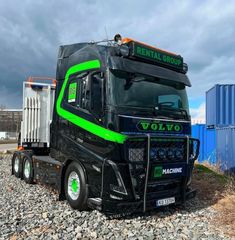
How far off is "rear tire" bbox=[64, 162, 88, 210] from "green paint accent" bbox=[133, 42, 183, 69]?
2.36 metres

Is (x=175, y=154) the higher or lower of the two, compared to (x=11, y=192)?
higher

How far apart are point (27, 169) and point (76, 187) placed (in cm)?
340

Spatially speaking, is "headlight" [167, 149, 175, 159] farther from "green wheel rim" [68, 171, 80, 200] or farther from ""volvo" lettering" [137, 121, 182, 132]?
"green wheel rim" [68, 171, 80, 200]

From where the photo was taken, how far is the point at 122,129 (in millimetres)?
5129

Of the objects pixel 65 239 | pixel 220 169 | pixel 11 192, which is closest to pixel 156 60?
pixel 65 239

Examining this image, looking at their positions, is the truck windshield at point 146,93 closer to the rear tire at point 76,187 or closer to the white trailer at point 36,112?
the rear tire at point 76,187

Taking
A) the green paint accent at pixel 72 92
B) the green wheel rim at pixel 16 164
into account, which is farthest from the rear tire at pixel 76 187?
the green wheel rim at pixel 16 164

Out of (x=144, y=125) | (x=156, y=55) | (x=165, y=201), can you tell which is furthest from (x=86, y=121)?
(x=165, y=201)

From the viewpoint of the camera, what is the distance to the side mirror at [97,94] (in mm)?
5297

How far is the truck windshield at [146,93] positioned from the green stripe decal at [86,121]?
50cm

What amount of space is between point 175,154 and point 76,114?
6.56 feet

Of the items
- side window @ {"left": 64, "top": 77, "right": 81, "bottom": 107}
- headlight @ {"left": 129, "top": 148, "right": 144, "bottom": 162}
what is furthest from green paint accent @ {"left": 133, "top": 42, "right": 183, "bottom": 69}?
headlight @ {"left": 129, "top": 148, "right": 144, "bottom": 162}

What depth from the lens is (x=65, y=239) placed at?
14.9 feet

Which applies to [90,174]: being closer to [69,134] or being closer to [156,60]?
[69,134]
